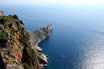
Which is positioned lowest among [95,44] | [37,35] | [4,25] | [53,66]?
[53,66]

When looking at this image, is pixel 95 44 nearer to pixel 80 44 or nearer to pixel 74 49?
pixel 80 44

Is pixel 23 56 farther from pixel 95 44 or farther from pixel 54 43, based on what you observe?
pixel 95 44

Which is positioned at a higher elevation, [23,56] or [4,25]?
[4,25]

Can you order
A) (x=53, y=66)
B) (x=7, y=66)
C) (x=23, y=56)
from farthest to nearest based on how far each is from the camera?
1. (x=53, y=66)
2. (x=23, y=56)
3. (x=7, y=66)

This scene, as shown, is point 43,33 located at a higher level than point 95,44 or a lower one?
higher

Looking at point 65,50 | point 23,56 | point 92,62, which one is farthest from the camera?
point 65,50

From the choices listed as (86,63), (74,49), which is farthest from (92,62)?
(74,49)

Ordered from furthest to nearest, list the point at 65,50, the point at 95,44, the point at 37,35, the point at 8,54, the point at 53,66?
the point at 37,35 → the point at 95,44 → the point at 65,50 → the point at 53,66 → the point at 8,54

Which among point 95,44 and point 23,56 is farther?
point 95,44

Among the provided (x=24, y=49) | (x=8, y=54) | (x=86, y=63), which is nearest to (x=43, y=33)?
(x=86, y=63)
